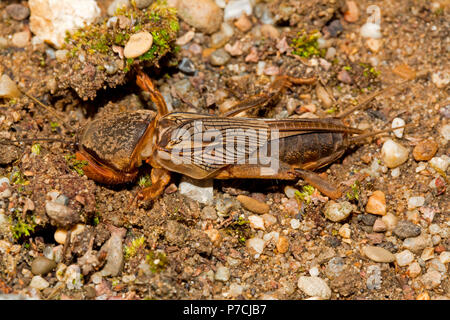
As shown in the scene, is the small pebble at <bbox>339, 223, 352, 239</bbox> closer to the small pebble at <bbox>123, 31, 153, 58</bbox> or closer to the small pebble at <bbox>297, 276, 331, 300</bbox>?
the small pebble at <bbox>297, 276, 331, 300</bbox>

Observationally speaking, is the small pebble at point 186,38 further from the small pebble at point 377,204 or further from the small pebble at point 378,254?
the small pebble at point 378,254

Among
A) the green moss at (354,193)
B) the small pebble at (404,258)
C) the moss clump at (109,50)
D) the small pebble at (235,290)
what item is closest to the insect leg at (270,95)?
the moss clump at (109,50)

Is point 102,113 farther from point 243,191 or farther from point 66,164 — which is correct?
point 243,191

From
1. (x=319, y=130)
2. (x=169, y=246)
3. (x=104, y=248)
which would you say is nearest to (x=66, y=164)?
(x=104, y=248)

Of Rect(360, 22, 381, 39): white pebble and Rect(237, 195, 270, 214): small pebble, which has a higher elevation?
Rect(360, 22, 381, 39): white pebble

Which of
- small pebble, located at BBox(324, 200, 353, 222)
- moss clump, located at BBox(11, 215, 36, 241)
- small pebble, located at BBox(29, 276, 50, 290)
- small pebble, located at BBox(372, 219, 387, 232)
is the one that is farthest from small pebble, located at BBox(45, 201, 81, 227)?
small pebble, located at BBox(372, 219, 387, 232)
